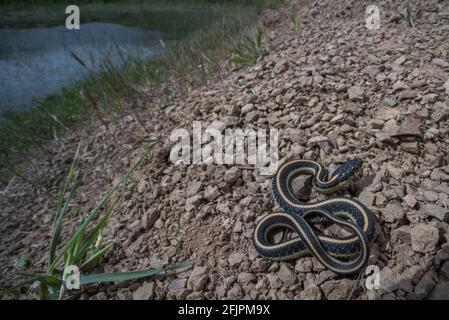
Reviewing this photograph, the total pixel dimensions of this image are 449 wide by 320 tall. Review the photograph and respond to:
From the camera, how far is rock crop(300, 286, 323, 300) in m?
2.29

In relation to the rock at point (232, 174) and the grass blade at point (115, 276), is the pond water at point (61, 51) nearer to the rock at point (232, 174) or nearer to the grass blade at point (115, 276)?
the rock at point (232, 174)

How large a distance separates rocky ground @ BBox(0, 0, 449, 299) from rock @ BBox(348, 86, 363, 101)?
0.08 ft

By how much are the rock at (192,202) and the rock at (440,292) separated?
225cm

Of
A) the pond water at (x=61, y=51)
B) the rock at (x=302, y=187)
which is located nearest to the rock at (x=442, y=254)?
the rock at (x=302, y=187)

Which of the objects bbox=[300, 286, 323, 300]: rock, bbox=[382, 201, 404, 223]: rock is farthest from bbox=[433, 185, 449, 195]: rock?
bbox=[300, 286, 323, 300]: rock

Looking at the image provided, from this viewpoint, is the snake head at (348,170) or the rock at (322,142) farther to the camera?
the rock at (322,142)

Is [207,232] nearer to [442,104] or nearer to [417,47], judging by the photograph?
[442,104]

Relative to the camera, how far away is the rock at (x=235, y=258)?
2.64 m

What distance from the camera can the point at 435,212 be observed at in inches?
97.4

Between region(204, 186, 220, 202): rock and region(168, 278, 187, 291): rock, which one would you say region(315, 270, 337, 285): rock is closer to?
region(168, 278, 187, 291): rock

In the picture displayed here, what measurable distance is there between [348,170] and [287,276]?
1.26 m

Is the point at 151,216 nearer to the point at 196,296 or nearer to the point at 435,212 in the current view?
the point at 196,296

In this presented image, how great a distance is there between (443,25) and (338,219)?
4.31 m

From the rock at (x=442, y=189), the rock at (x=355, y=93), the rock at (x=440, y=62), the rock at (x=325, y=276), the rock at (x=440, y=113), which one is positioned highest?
the rock at (x=440, y=62)
